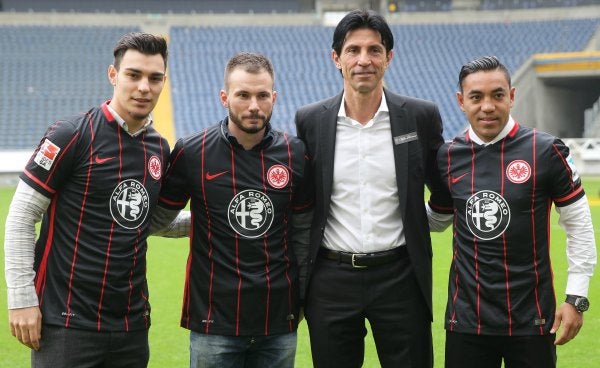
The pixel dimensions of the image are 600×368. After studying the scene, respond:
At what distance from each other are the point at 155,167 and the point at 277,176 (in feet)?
1.80

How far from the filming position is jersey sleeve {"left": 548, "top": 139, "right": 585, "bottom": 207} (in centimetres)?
342

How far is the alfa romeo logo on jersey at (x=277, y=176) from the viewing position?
3.54 m

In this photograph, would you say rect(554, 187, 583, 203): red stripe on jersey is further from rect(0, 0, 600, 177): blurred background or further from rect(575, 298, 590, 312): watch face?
rect(0, 0, 600, 177): blurred background

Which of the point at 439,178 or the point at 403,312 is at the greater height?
the point at 439,178

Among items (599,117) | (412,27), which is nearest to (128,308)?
(599,117)

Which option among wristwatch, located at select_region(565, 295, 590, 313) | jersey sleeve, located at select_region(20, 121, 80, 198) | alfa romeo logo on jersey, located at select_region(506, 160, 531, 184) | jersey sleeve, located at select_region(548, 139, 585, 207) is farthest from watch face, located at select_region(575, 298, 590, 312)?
jersey sleeve, located at select_region(20, 121, 80, 198)

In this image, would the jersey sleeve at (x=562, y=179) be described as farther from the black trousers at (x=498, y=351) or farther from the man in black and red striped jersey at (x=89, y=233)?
the man in black and red striped jersey at (x=89, y=233)

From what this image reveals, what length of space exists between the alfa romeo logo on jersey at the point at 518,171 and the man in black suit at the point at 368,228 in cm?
43

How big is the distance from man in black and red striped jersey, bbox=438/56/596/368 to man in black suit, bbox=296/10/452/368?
20 centimetres

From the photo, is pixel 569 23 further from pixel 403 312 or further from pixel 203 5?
pixel 403 312

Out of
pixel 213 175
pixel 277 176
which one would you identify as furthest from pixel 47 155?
pixel 277 176

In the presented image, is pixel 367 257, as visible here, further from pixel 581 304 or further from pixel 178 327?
pixel 178 327

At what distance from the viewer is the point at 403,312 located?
3582 millimetres

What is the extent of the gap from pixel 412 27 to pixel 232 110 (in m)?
28.7
